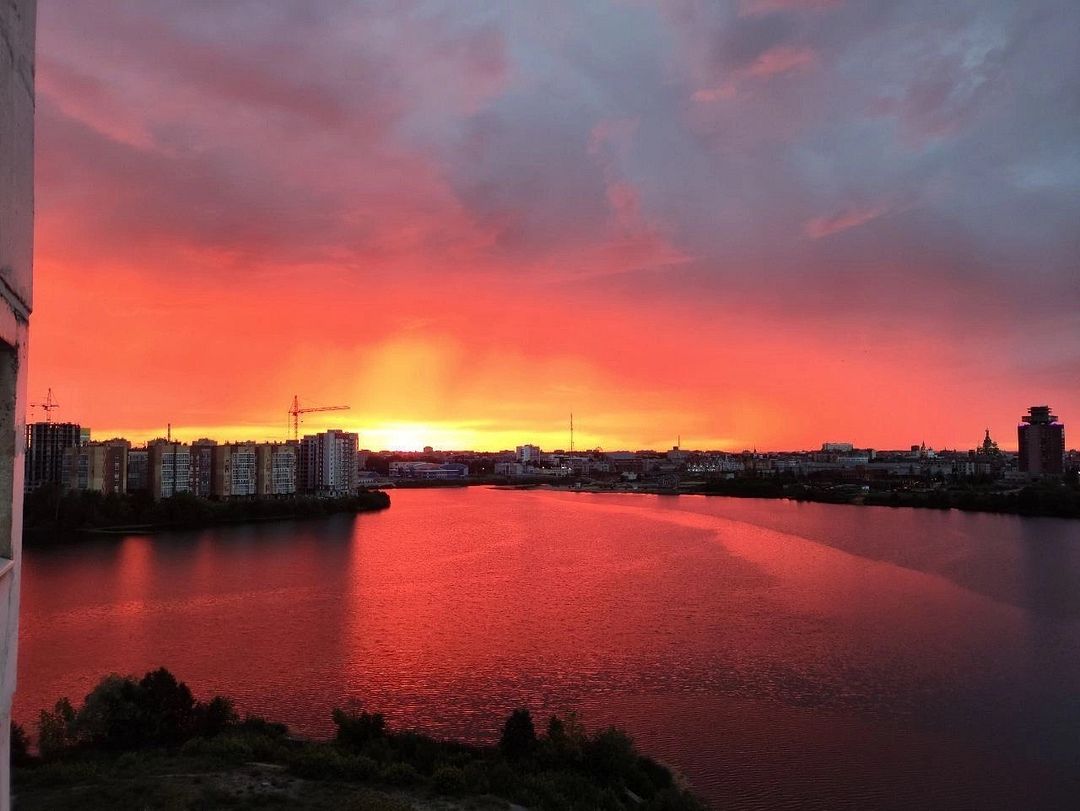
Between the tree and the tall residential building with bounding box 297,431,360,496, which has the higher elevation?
the tall residential building with bounding box 297,431,360,496

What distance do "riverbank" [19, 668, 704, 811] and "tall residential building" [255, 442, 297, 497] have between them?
54.5 feet

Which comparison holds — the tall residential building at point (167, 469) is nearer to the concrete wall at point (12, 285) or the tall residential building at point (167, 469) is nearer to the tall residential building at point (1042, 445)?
the concrete wall at point (12, 285)

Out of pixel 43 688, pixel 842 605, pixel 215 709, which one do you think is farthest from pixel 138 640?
pixel 842 605

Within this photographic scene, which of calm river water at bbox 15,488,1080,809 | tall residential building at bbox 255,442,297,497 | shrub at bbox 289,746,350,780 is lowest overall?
calm river water at bbox 15,488,1080,809

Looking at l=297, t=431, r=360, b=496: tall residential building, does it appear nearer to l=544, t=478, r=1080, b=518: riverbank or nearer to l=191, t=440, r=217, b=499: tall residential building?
l=191, t=440, r=217, b=499: tall residential building

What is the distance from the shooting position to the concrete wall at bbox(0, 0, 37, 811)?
1.91 feet

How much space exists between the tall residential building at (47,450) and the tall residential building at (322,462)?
618cm

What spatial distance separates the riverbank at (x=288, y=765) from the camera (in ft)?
9.02

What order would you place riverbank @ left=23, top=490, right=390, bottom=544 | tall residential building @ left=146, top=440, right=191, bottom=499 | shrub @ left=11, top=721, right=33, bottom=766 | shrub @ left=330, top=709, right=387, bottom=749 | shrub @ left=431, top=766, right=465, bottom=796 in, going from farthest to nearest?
tall residential building @ left=146, top=440, right=191, bottom=499 → riverbank @ left=23, top=490, right=390, bottom=544 → shrub @ left=330, top=709, right=387, bottom=749 → shrub @ left=11, top=721, right=33, bottom=766 → shrub @ left=431, top=766, right=465, bottom=796

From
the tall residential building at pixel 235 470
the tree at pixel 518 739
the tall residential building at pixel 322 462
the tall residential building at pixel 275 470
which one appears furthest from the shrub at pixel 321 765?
the tall residential building at pixel 322 462

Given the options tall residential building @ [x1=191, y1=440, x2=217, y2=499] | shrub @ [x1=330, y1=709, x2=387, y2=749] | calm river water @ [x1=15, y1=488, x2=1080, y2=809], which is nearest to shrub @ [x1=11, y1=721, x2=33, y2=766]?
calm river water @ [x1=15, y1=488, x2=1080, y2=809]

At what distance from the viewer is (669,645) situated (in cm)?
611

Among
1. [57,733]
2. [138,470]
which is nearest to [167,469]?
[138,470]

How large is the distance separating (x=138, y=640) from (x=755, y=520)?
13.3 meters
